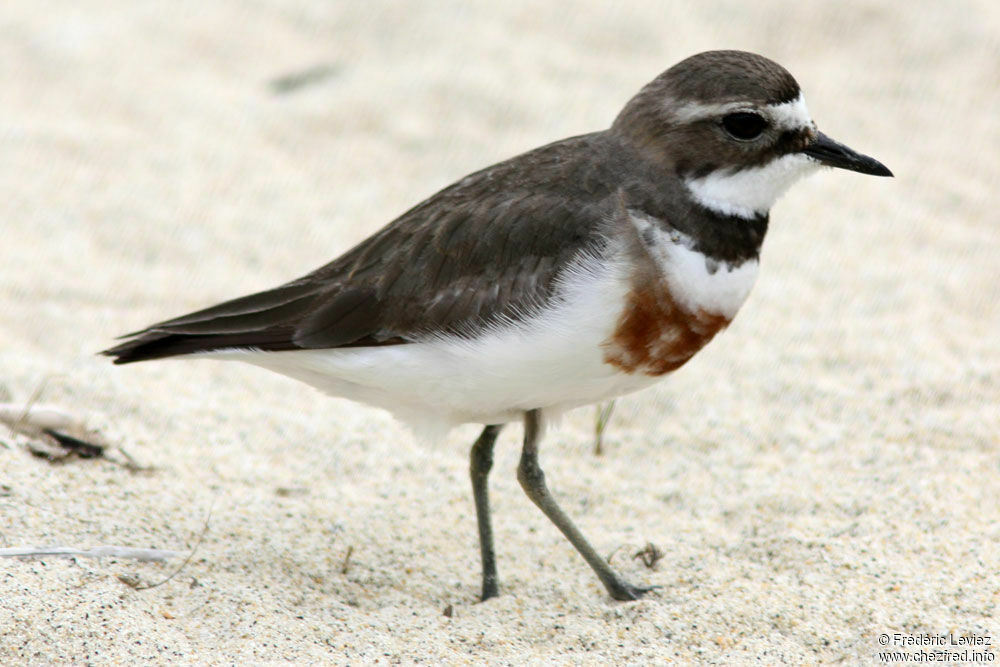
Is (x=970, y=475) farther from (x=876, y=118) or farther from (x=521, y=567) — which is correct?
(x=876, y=118)

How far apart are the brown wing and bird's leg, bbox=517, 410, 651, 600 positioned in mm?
470

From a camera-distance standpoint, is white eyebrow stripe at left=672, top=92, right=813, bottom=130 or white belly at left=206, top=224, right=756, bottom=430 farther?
white eyebrow stripe at left=672, top=92, right=813, bottom=130

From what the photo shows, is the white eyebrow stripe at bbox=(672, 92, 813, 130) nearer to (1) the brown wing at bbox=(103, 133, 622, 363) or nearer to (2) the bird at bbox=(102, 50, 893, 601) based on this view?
(2) the bird at bbox=(102, 50, 893, 601)

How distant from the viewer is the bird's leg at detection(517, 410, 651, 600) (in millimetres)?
4191

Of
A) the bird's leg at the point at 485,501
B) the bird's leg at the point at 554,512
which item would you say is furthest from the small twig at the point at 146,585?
the bird's leg at the point at 554,512

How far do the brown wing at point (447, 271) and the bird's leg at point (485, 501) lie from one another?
1.90 ft

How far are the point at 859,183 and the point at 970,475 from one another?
2.80 metres

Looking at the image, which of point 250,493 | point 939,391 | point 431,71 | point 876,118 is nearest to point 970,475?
point 939,391

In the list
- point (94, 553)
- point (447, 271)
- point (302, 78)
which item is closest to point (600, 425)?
point (447, 271)

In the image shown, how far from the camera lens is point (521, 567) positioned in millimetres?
4535

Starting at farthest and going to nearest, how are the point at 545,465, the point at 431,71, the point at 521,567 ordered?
the point at 431,71 → the point at 545,465 → the point at 521,567

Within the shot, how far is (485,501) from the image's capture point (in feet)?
14.6

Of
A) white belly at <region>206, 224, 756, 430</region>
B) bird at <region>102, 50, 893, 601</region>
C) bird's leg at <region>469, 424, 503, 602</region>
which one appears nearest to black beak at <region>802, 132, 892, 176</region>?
bird at <region>102, 50, 893, 601</region>

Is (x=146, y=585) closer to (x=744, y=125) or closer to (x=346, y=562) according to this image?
(x=346, y=562)
